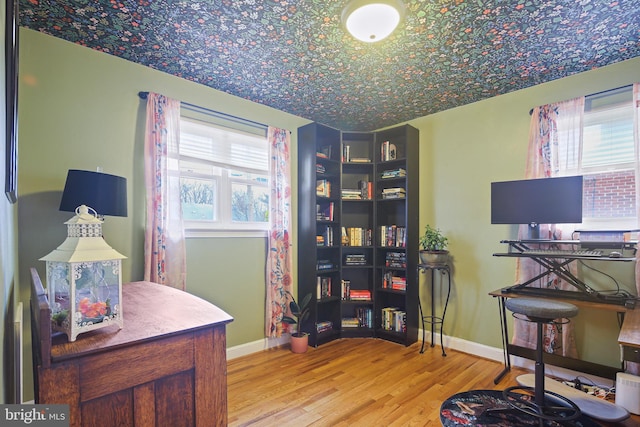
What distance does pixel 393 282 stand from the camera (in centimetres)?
345

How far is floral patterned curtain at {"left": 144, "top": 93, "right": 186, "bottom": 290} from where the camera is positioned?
2.34 metres

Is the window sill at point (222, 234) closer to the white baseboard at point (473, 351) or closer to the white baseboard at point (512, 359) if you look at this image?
the white baseboard at point (473, 351)

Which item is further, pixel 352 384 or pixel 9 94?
pixel 352 384

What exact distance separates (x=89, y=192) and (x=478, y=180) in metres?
3.20

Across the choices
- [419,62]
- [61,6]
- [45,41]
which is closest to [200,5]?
[61,6]

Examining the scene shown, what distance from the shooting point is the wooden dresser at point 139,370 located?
2.68 ft

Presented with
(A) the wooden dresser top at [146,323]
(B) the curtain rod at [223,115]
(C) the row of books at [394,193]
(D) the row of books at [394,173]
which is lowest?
(A) the wooden dresser top at [146,323]

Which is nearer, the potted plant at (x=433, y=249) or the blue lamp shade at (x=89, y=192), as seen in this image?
the blue lamp shade at (x=89, y=192)

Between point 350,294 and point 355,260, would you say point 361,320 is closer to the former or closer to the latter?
point 350,294

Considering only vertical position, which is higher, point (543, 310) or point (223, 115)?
point (223, 115)

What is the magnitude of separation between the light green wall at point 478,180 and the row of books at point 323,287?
4.22 feet

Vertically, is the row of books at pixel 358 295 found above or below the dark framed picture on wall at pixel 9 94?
below

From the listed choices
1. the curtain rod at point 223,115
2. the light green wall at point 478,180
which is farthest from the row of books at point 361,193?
the curtain rod at point 223,115

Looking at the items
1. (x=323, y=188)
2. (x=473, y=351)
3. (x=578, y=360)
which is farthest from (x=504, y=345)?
(x=323, y=188)
